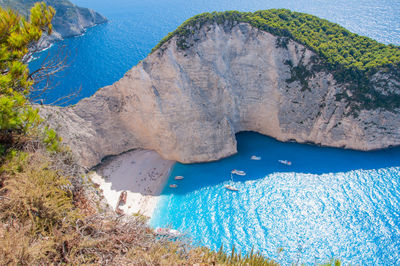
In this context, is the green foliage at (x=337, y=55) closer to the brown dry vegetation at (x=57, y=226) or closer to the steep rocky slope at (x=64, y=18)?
the brown dry vegetation at (x=57, y=226)

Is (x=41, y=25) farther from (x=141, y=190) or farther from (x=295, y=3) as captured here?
(x=295, y=3)

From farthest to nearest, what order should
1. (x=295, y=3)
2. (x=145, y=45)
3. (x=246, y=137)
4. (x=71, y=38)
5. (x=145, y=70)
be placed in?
1. (x=295, y=3)
2. (x=71, y=38)
3. (x=145, y=45)
4. (x=246, y=137)
5. (x=145, y=70)

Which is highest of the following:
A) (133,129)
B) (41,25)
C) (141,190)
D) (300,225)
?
(41,25)

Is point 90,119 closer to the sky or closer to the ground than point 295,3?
closer to the ground

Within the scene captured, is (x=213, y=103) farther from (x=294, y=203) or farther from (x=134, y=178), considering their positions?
(x=294, y=203)

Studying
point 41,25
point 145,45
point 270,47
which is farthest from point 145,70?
point 145,45

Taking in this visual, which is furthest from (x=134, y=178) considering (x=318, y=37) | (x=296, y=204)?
(x=318, y=37)

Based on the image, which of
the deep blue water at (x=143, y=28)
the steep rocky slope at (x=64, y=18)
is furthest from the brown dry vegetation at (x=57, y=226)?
the steep rocky slope at (x=64, y=18)
